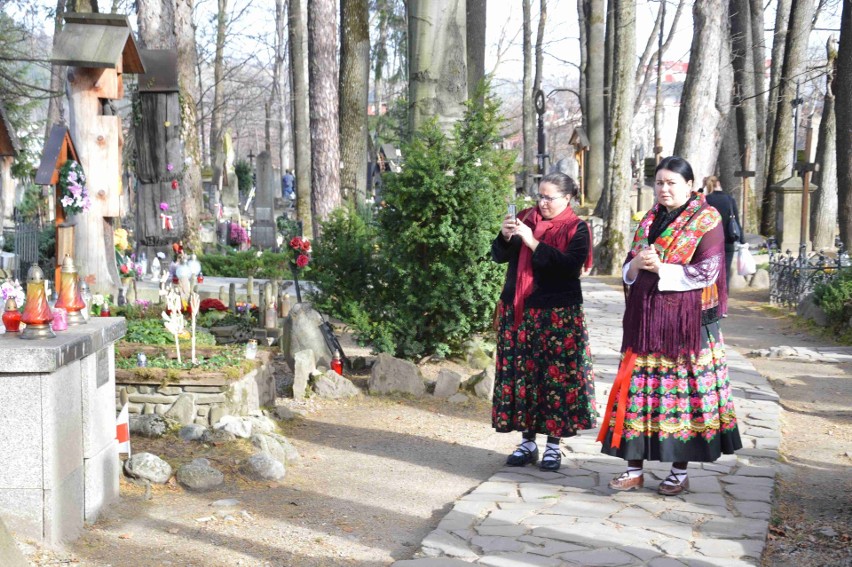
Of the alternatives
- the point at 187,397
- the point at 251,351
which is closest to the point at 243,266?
the point at 251,351

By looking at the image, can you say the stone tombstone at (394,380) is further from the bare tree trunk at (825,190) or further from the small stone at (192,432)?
the bare tree trunk at (825,190)

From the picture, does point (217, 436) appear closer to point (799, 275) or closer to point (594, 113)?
point (799, 275)

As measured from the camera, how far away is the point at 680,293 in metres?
5.53

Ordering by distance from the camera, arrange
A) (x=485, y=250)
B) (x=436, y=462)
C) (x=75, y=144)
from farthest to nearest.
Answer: (x=75, y=144), (x=485, y=250), (x=436, y=462)

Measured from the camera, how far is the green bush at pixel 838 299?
12234 mm

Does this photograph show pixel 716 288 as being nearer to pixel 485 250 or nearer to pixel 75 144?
pixel 485 250

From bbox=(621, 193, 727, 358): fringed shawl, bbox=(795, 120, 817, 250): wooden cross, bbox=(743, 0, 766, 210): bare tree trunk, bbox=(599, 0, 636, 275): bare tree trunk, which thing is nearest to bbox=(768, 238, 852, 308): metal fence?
bbox=(599, 0, 636, 275): bare tree trunk

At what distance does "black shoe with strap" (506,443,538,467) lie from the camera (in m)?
6.38

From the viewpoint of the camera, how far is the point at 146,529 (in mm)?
5125

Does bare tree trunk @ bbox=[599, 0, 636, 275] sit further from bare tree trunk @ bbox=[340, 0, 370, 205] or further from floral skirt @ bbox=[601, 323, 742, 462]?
floral skirt @ bbox=[601, 323, 742, 462]

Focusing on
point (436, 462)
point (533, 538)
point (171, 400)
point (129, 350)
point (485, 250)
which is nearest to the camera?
point (533, 538)

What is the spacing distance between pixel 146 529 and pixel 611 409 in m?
2.57

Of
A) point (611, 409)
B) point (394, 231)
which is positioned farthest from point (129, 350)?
point (611, 409)

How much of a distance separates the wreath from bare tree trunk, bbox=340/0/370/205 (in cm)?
670
